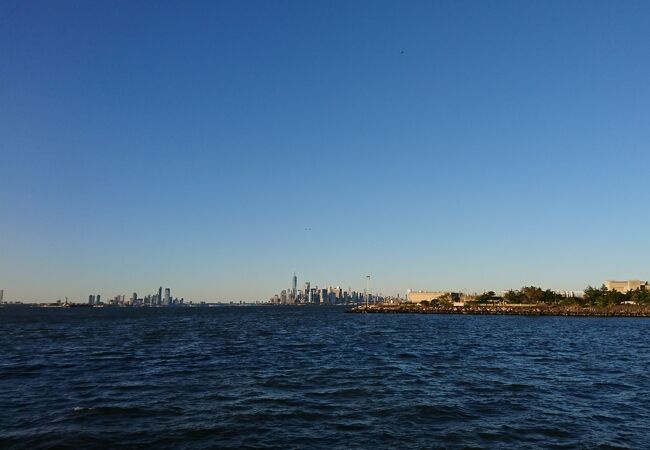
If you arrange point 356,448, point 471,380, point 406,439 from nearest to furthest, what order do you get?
point 356,448
point 406,439
point 471,380

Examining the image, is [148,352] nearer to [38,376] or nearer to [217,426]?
[38,376]

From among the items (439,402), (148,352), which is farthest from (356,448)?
(148,352)

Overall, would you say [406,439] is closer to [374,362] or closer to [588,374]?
[374,362]

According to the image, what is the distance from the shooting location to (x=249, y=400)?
2553 cm

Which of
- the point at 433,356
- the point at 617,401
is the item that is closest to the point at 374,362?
the point at 433,356

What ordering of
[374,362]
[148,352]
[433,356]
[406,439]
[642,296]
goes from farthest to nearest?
[642,296], [148,352], [433,356], [374,362], [406,439]

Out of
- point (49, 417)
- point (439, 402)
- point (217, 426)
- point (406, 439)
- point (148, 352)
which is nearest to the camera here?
point (406, 439)

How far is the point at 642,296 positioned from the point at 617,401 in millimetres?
190267

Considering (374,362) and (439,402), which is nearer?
(439,402)

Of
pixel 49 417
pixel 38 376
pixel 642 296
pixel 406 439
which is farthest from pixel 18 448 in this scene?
pixel 642 296

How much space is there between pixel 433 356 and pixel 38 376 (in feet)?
115

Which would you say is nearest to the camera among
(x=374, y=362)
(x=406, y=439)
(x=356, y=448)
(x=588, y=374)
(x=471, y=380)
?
(x=356, y=448)

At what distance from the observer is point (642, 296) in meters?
180

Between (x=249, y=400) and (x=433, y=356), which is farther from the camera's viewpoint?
(x=433, y=356)
